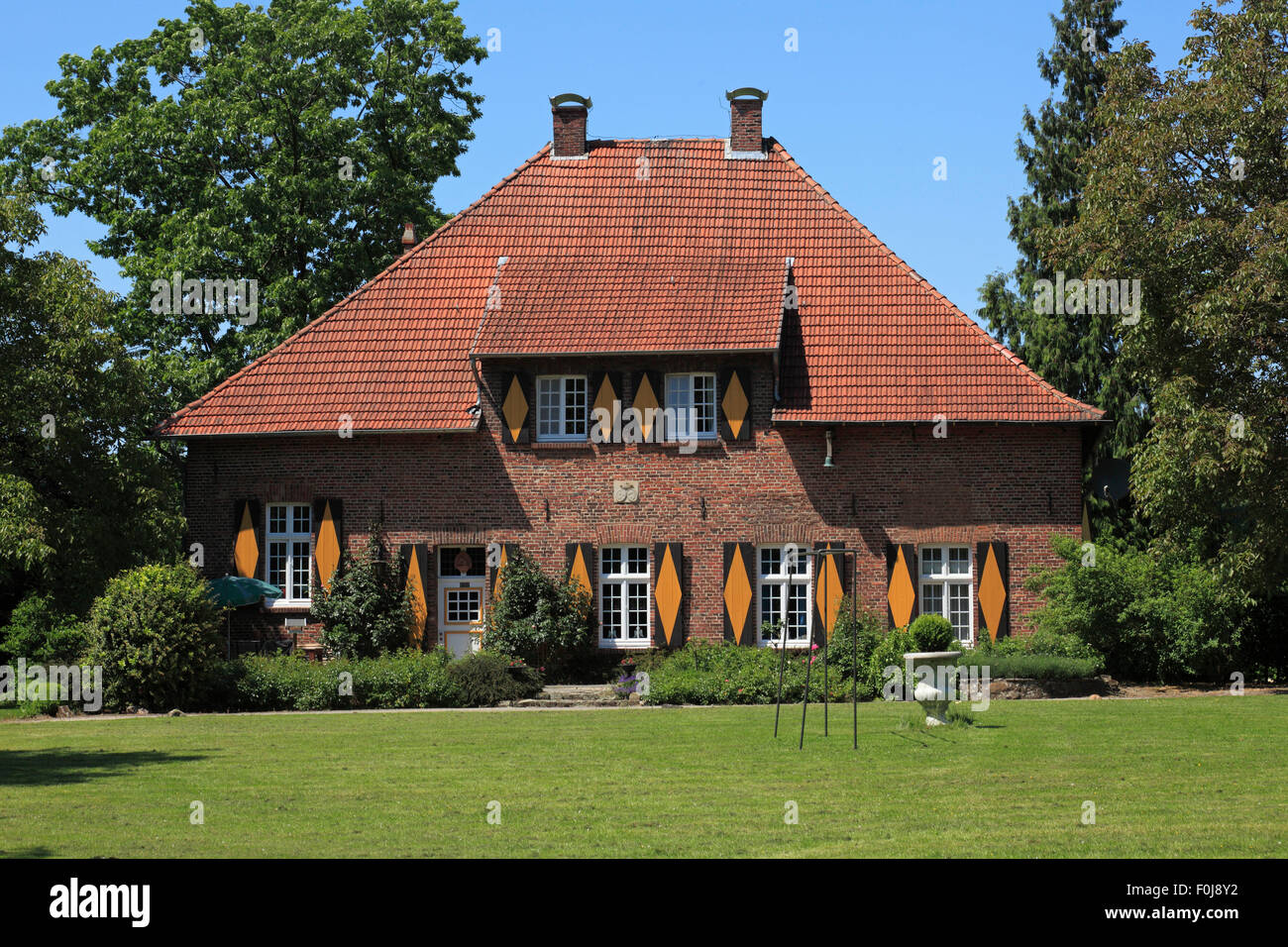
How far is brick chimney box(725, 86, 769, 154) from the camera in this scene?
26562 millimetres

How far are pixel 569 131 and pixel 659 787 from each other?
18.2 meters

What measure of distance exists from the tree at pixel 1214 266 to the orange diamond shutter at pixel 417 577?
1113 cm

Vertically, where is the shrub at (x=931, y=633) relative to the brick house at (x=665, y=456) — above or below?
below

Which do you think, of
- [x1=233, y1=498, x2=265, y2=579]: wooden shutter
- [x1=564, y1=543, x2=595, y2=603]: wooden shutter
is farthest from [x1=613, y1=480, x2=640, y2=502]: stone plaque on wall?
[x1=233, y1=498, x2=265, y2=579]: wooden shutter

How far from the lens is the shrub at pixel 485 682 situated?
20266 millimetres

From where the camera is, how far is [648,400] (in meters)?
23.6

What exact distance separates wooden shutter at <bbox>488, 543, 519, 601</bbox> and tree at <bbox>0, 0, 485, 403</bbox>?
26.9 ft

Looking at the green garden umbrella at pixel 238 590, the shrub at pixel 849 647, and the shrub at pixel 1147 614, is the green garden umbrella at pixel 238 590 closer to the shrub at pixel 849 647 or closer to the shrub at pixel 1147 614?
the shrub at pixel 849 647

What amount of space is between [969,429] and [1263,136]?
243 inches

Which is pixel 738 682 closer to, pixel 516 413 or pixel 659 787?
pixel 516 413

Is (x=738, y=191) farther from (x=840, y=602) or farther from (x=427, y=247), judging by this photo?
(x=840, y=602)

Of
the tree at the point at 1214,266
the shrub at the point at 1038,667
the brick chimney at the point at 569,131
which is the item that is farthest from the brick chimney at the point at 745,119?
the shrub at the point at 1038,667

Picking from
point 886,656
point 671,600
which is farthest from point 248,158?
point 886,656
